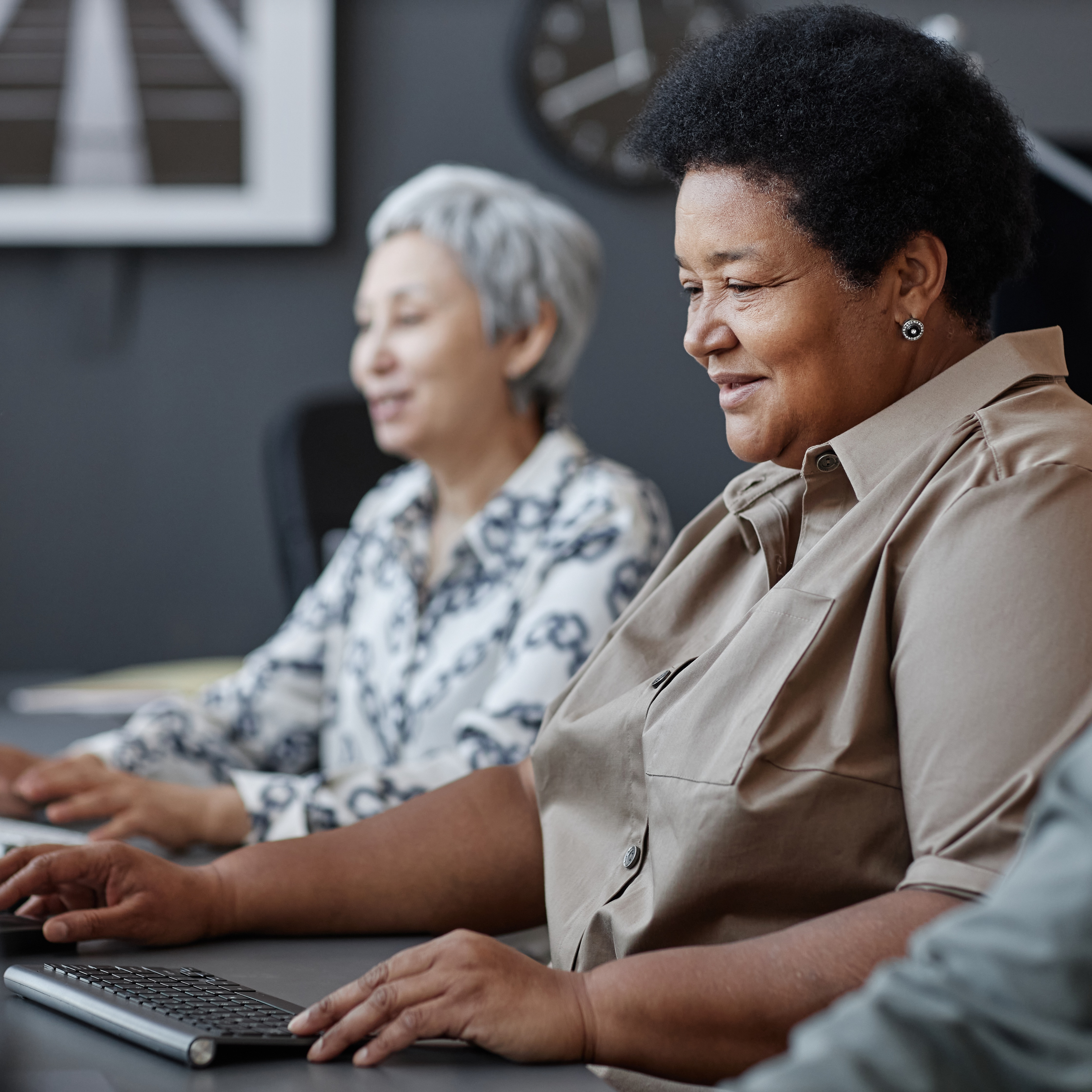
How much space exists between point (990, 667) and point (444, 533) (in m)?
1.16

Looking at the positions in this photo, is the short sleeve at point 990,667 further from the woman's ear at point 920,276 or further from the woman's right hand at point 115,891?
the woman's right hand at point 115,891

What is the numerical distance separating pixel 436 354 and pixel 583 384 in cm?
151

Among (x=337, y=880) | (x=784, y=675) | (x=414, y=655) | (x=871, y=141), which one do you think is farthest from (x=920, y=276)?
(x=414, y=655)

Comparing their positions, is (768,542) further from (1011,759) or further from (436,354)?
(436,354)

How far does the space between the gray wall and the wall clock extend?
58 mm

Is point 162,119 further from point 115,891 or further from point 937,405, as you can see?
point 937,405

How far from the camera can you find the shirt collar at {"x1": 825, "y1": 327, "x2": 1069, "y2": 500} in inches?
35.2

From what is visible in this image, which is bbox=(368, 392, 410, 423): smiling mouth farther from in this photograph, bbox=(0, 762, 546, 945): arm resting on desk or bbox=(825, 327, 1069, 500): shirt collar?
bbox=(825, 327, 1069, 500): shirt collar

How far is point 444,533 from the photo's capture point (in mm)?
1821

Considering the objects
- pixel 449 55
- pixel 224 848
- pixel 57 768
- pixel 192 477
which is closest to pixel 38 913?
pixel 224 848

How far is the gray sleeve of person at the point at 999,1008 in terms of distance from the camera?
454 mm

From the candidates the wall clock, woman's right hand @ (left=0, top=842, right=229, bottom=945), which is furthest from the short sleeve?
the wall clock

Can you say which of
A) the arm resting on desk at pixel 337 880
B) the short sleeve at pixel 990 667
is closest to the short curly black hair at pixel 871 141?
the short sleeve at pixel 990 667

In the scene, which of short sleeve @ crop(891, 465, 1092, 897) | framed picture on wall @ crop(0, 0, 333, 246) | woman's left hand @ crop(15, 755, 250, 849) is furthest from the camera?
framed picture on wall @ crop(0, 0, 333, 246)
